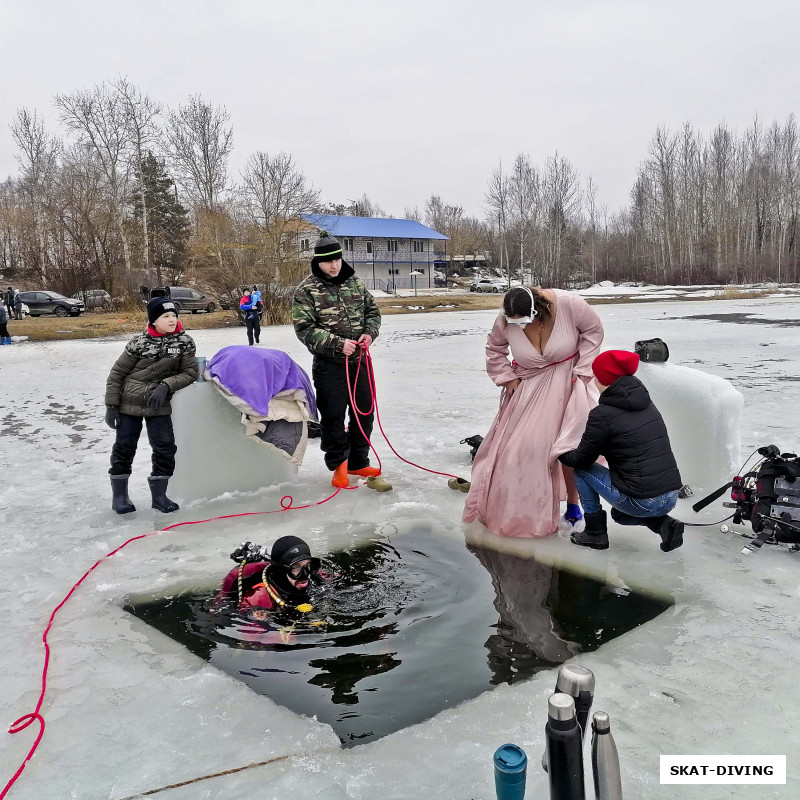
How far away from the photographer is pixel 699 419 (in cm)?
473

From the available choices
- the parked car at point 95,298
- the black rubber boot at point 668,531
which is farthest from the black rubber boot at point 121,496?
the parked car at point 95,298

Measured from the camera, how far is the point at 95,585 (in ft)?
12.9

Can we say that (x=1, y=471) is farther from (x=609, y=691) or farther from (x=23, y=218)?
(x=23, y=218)

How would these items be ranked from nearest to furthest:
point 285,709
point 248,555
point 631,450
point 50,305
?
point 285,709, point 248,555, point 631,450, point 50,305

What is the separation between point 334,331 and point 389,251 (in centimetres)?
5722

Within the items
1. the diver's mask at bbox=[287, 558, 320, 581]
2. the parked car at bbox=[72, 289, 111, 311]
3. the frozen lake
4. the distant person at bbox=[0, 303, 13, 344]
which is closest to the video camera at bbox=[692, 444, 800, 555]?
the frozen lake

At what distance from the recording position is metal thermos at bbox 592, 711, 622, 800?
1.85m

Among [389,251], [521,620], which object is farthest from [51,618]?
[389,251]

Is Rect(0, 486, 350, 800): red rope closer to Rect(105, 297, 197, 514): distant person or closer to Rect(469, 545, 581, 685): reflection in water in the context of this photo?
Rect(105, 297, 197, 514): distant person

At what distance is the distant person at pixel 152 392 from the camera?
16.2ft

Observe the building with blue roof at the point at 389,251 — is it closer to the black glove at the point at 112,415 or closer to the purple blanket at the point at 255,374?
the purple blanket at the point at 255,374

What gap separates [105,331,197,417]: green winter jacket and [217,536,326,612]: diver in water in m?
1.75

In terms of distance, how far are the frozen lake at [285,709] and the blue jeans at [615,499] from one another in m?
0.28

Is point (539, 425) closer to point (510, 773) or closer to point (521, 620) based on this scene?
point (521, 620)
